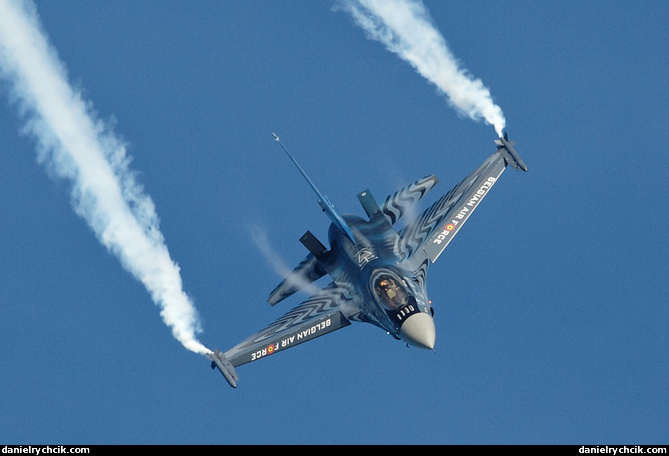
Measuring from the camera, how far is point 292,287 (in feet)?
307

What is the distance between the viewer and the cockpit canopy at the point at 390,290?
85.7 m

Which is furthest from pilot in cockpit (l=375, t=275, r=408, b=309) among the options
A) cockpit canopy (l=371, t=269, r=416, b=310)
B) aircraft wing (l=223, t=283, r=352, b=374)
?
aircraft wing (l=223, t=283, r=352, b=374)

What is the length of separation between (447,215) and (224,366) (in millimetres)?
19991

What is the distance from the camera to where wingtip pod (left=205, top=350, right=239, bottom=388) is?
8781 cm

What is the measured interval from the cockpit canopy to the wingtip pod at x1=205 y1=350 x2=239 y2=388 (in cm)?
1110

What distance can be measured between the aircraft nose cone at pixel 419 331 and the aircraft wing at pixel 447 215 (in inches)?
289

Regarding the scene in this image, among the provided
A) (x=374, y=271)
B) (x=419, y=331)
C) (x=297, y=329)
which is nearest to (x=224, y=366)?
(x=297, y=329)

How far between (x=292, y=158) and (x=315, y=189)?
2.67 metres

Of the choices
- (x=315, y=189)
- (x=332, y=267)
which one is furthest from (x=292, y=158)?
(x=332, y=267)

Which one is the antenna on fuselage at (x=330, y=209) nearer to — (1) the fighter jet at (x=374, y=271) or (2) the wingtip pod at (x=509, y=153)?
(1) the fighter jet at (x=374, y=271)

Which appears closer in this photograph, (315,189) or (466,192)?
(315,189)

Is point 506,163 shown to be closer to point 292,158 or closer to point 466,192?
point 466,192

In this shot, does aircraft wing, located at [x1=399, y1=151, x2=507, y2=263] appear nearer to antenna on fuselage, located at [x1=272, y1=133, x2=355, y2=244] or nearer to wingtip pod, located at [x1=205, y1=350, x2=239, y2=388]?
antenna on fuselage, located at [x1=272, y1=133, x2=355, y2=244]

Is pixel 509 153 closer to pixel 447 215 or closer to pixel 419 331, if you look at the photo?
pixel 447 215
